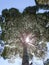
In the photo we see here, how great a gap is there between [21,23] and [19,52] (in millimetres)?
3735

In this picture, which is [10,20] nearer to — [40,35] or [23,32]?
[23,32]

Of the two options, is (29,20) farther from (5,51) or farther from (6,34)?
(5,51)

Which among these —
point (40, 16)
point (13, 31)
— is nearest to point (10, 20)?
point (13, 31)

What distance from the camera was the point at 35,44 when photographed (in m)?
23.0

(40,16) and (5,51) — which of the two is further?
(5,51)

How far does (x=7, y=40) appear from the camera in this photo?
22.7 m

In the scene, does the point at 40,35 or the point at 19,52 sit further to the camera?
the point at 19,52

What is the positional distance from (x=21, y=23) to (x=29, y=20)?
81 centimetres

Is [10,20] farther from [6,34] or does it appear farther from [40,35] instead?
[40,35]

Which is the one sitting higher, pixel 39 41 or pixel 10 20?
pixel 10 20

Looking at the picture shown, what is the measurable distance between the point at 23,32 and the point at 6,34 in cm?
173

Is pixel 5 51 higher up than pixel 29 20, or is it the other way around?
pixel 29 20

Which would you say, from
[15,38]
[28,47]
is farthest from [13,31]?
[28,47]

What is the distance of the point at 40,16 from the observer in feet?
71.3
